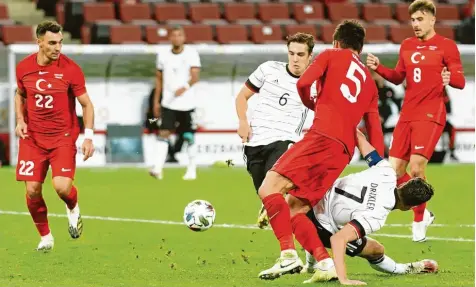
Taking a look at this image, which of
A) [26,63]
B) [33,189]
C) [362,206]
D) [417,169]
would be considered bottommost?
[33,189]

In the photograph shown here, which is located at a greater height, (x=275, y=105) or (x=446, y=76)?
(x=446, y=76)

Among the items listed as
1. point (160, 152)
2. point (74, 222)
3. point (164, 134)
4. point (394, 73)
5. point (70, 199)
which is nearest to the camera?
point (70, 199)

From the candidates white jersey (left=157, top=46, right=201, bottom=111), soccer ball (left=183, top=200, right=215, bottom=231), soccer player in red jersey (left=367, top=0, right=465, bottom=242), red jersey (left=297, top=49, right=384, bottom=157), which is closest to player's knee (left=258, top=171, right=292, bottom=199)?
red jersey (left=297, top=49, right=384, bottom=157)

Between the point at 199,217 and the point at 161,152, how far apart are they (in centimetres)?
724

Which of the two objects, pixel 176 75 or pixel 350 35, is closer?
pixel 350 35

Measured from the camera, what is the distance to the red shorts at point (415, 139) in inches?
420

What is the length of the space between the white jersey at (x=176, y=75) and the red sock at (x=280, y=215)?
923 centimetres

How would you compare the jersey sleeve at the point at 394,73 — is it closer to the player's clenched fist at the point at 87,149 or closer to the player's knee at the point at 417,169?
the player's knee at the point at 417,169

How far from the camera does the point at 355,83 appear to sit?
801 cm

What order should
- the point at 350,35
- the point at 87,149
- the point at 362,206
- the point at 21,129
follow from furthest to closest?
1. the point at 21,129
2. the point at 87,149
3. the point at 350,35
4. the point at 362,206

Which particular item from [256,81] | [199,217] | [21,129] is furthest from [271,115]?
[21,129]

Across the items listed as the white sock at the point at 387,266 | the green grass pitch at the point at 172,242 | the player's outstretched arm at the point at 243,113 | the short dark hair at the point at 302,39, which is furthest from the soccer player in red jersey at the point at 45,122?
the white sock at the point at 387,266

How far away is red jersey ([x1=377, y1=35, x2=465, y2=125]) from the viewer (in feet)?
35.0

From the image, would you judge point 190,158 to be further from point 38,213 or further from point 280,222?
point 280,222
